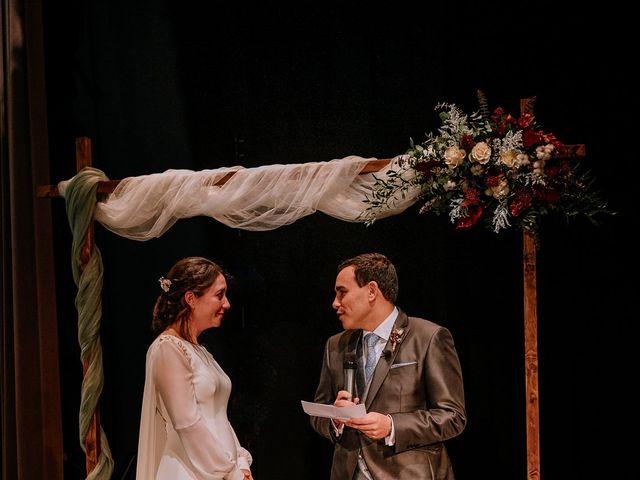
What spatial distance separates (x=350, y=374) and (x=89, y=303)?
1397 mm

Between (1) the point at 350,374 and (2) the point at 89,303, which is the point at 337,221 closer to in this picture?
(1) the point at 350,374

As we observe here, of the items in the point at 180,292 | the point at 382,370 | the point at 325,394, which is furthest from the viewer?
the point at 180,292

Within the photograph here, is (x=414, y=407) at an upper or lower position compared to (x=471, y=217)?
lower

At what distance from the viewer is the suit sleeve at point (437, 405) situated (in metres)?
3.29

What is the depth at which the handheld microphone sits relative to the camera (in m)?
3.49

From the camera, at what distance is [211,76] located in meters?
4.34

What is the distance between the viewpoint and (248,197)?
3.66 m

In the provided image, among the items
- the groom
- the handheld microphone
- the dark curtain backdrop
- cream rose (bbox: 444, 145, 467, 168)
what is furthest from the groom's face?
cream rose (bbox: 444, 145, 467, 168)

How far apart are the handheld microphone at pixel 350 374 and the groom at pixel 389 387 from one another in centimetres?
2

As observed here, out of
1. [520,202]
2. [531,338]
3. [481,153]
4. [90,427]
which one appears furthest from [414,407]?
[90,427]

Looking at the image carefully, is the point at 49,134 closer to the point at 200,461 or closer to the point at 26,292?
the point at 26,292

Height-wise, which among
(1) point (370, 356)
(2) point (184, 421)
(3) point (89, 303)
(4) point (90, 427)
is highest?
(3) point (89, 303)

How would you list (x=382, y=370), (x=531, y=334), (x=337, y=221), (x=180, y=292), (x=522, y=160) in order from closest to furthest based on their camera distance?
(x=522, y=160), (x=531, y=334), (x=382, y=370), (x=180, y=292), (x=337, y=221)

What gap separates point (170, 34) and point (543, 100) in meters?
2.03
